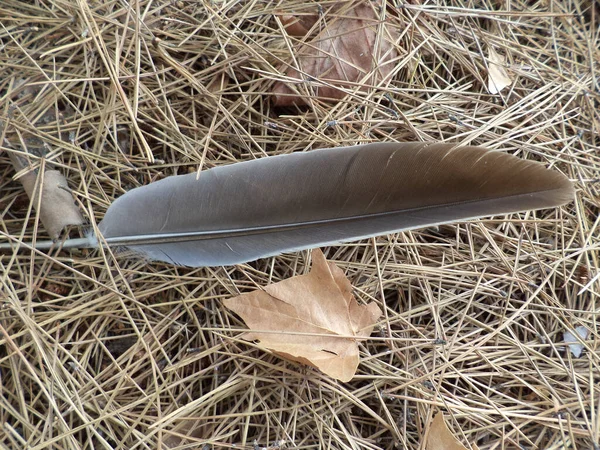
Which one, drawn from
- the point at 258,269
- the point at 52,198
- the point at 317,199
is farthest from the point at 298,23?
the point at 52,198

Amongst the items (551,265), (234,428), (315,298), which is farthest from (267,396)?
(551,265)

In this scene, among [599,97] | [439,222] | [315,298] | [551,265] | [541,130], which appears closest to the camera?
[439,222]

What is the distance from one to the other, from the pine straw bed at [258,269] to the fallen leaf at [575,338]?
19 millimetres

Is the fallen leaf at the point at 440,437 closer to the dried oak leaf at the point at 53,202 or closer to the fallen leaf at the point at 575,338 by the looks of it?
the fallen leaf at the point at 575,338

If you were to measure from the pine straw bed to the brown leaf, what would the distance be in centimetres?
6

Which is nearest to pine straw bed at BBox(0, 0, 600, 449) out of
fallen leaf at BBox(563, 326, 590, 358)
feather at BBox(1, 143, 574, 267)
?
fallen leaf at BBox(563, 326, 590, 358)

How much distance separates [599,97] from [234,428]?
73.3 inches

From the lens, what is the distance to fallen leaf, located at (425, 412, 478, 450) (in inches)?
51.0

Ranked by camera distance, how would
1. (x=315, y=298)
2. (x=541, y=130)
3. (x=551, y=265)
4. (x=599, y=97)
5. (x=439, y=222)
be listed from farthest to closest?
1. (x=599, y=97)
2. (x=541, y=130)
3. (x=551, y=265)
4. (x=315, y=298)
5. (x=439, y=222)

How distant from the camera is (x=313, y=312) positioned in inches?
55.0

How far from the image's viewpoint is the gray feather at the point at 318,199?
1.22 m

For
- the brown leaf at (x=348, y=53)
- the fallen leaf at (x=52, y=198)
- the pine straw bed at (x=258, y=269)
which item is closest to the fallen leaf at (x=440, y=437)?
the pine straw bed at (x=258, y=269)

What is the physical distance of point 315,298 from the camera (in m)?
1.40

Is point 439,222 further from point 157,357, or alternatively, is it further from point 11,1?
point 11,1
